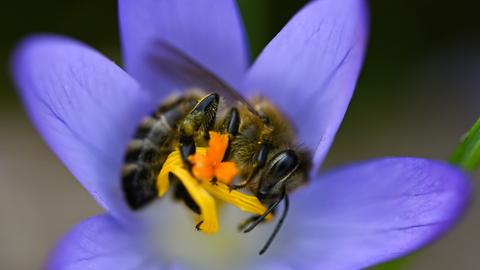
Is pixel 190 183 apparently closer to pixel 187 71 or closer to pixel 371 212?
pixel 187 71

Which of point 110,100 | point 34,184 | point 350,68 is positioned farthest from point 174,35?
point 34,184

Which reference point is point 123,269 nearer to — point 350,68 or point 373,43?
point 350,68

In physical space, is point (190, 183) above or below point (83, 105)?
below

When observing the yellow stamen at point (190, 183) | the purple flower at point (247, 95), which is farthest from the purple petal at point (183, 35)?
the yellow stamen at point (190, 183)

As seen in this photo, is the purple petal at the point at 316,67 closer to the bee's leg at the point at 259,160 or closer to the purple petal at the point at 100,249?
the bee's leg at the point at 259,160

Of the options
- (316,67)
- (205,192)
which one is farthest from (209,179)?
(316,67)

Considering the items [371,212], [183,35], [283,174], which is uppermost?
[183,35]

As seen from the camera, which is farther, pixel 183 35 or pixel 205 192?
pixel 183 35
